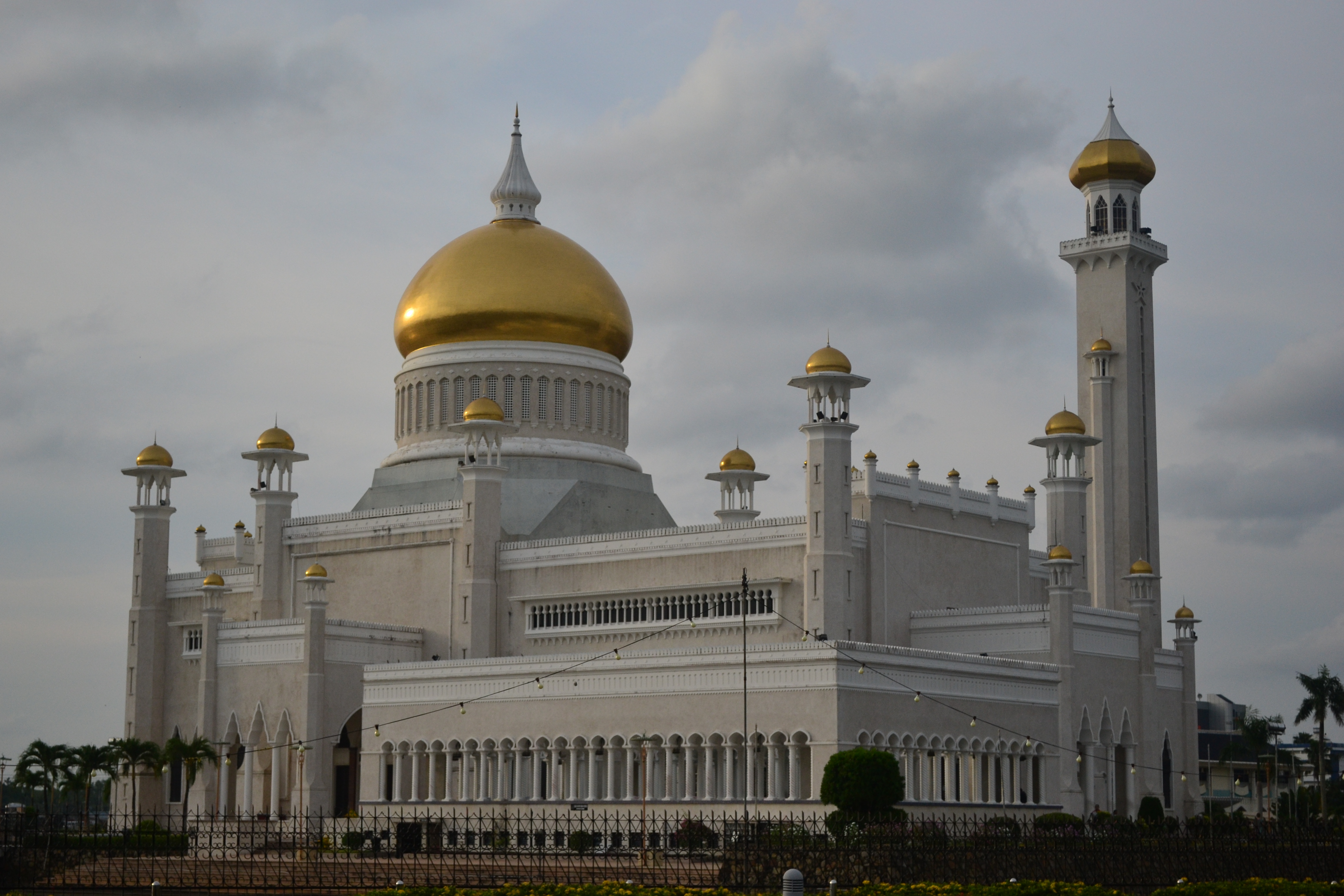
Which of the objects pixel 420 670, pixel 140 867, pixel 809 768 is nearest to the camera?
pixel 140 867

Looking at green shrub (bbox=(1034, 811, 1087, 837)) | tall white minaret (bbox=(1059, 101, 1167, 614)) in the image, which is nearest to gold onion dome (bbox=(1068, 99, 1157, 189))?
tall white minaret (bbox=(1059, 101, 1167, 614))

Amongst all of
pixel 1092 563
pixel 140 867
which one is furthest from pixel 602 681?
pixel 1092 563

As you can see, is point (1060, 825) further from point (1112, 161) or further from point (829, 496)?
point (1112, 161)

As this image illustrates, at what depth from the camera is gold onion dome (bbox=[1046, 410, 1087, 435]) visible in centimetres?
5341

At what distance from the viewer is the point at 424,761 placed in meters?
50.3

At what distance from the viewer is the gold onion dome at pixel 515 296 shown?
58375 mm

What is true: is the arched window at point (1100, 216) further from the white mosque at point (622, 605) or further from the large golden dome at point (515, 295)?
the large golden dome at point (515, 295)

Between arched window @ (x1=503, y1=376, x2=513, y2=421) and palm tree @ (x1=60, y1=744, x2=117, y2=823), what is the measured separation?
1517 centimetres

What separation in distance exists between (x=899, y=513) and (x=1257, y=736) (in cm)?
3254

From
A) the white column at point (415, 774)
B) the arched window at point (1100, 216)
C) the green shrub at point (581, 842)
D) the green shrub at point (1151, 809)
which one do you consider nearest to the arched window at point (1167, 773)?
the green shrub at point (1151, 809)

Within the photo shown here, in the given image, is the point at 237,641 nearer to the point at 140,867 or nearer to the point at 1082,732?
the point at 140,867

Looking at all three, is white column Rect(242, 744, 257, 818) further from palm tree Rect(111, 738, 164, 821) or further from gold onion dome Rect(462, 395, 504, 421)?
gold onion dome Rect(462, 395, 504, 421)

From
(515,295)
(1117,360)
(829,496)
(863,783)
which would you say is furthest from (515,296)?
(863,783)

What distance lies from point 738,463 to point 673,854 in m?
19.7
